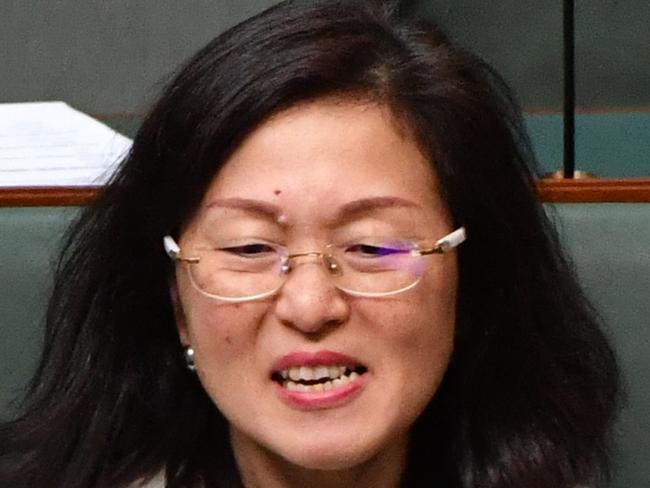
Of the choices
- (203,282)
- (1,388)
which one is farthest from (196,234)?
(1,388)

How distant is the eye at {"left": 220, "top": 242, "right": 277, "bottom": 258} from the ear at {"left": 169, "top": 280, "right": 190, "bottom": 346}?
12cm

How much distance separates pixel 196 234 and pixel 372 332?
172 millimetres

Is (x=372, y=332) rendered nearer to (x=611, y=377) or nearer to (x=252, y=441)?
(x=252, y=441)

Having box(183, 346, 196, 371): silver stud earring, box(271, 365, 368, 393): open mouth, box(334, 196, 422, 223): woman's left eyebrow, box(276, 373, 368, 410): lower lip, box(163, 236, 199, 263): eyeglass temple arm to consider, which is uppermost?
box(334, 196, 422, 223): woman's left eyebrow

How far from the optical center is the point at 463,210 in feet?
3.20

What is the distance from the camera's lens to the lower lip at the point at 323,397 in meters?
0.89

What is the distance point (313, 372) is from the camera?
0.90 meters

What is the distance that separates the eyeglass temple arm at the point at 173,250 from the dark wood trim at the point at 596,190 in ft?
1.43

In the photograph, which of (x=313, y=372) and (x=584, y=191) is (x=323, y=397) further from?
(x=584, y=191)

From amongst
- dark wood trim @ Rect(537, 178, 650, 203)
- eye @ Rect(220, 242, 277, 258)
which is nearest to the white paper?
eye @ Rect(220, 242, 277, 258)

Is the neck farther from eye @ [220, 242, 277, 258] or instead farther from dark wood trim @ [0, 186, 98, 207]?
dark wood trim @ [0, 186, 98, 207]

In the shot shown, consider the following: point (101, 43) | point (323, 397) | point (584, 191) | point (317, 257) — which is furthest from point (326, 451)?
point (101, 43)

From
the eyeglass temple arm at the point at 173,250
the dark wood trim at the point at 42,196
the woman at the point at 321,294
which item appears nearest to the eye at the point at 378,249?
the woman at the point at 321,294

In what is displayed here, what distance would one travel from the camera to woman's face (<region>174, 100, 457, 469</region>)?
0.89m
